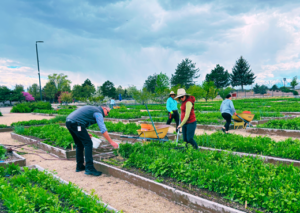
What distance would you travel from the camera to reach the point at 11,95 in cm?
5344

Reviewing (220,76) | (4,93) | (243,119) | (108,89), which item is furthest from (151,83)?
(243,119)

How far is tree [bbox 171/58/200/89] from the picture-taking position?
64.8 meters

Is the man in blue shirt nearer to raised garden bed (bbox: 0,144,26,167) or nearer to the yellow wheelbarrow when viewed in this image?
raised garden bed (bbox: 0,144,26,167)

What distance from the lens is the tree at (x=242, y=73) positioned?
71.6 m

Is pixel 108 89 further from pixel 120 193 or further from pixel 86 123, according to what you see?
pixel 120 193

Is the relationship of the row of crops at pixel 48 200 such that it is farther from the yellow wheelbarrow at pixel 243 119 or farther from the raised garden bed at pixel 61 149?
the yellow wheelbarrow at pixel 243 119

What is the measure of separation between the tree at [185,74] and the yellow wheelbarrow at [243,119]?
54694 mm

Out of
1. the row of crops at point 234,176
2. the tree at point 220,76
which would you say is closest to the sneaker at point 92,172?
the row of crops at point 234,176

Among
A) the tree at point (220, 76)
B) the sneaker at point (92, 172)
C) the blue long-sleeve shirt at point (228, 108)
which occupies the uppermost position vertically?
the tree at point (220, 76)

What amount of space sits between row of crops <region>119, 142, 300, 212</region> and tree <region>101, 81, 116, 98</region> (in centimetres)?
6982

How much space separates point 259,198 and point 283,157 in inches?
101

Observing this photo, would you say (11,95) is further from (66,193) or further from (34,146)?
(66,193)

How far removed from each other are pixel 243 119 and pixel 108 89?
70231 millimetres

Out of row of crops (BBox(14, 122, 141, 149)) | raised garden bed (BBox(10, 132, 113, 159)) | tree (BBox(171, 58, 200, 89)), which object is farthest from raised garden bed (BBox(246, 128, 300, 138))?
tree (BBox(171, 58, 200, 89))
